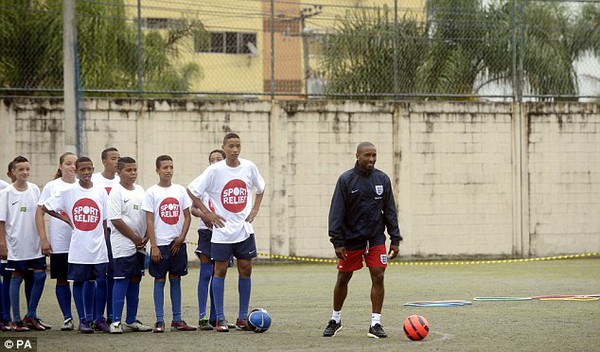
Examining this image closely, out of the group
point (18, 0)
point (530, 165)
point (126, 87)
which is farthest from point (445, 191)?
point (18, 0)

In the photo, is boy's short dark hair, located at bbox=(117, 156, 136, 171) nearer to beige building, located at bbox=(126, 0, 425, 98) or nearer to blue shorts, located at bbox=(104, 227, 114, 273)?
blue shorts, located at bbox=(104, 227, 114, 273)

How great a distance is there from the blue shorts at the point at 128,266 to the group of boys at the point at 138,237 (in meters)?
0.01

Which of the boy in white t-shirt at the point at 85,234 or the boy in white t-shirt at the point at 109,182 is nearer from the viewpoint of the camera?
the boy in white t-shirt at the point at 85,234

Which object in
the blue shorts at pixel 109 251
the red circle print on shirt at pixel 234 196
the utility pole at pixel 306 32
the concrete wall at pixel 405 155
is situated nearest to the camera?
the red circle print on shirt at pixel 234 196

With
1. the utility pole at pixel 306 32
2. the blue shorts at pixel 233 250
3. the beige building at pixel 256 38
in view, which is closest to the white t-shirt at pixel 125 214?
the blue shorts at pixel 233 250

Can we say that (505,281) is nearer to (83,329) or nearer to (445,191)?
(445,191)

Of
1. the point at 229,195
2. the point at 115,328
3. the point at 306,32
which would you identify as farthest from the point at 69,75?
the point at 115,328

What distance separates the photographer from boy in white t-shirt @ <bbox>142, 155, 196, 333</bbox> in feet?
40.3

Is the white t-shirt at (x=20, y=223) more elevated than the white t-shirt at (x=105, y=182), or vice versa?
the white t-shirt at (x=105, y=182)

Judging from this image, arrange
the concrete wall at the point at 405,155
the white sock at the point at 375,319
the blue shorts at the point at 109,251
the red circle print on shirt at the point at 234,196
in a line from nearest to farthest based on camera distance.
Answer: the white sock at the point at 375,319, the red circle print on shirt at the point at 234,196, the blue shorts at the point at 109,251, the concrete wall at the point at 405,155

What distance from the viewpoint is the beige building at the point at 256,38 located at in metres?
26.1

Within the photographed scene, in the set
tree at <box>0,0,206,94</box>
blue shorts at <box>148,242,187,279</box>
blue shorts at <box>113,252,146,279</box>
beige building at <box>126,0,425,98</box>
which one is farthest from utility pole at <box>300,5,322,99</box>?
blue shorts at <box>113,252,146,279</box>

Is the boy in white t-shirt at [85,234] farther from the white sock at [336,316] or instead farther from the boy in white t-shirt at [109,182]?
the white sock at [336,316]

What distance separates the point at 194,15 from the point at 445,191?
749 centimetres
